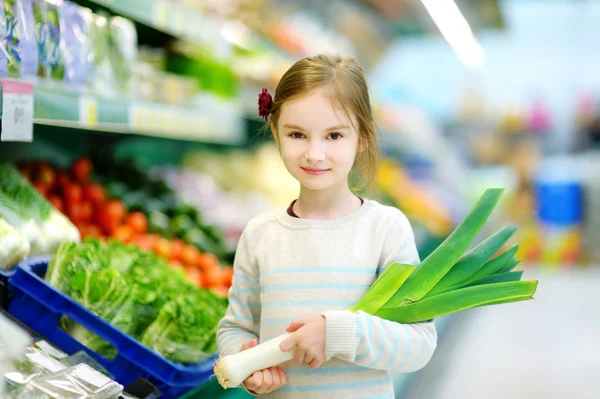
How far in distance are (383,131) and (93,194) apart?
317 cm

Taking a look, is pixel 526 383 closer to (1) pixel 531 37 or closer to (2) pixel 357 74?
(2) pixel 357 74

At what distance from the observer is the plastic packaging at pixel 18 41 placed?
1916mm

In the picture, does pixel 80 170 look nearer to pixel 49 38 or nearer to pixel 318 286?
pixel 49 38

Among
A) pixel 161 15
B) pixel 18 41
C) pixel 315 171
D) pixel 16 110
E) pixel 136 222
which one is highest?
pixel 161 15

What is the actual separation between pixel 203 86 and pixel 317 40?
241 cm

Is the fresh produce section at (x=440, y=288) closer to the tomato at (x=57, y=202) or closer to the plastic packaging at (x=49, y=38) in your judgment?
the plastic packaging at (x=49, y=38)

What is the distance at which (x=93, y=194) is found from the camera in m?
3.06

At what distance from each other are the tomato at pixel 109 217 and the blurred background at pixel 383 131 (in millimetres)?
10

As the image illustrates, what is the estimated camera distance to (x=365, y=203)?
1.54 metres

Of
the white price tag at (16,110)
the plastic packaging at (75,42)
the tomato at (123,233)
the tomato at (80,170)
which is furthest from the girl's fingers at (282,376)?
the tomato at (80,170)

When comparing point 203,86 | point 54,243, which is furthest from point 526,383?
point 54,243

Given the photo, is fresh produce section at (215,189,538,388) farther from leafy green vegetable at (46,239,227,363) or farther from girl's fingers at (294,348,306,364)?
leafy green vegetable at (46,239,227,363)

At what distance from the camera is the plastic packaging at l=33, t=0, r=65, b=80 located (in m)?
2.14

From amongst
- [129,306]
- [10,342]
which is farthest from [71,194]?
[10,342]
